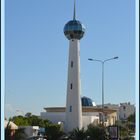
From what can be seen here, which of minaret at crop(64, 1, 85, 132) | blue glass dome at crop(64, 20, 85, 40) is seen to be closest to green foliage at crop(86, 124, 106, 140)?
minaret at crop(64, 1, 85, 132)

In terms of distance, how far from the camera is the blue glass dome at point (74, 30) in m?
50.5

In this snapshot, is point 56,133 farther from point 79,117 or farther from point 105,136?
point 79,117

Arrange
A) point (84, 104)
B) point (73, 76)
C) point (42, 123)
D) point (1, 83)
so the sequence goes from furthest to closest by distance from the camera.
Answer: point (84, 104), point (42, 123), point (73, 76), point (1, 83)

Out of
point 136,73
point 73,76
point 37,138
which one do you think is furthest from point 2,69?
point 73,76

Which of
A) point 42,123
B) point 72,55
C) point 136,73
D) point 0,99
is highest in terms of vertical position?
point 72,55

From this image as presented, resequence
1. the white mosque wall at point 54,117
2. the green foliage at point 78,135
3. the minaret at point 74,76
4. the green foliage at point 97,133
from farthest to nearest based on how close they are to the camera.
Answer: the white mosque wall at point 54,117 → the minaret at point 74,76 → the green foliage at point 78,135 → the green foliage at point 97,133

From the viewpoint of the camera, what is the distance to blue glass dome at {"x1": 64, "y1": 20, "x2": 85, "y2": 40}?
1987 inches

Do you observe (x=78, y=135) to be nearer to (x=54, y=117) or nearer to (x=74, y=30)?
(x=74, y=30)

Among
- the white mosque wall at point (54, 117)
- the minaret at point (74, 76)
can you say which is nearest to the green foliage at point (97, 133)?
the minaret at point (74, 76)

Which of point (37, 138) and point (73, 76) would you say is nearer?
point (37, 138)

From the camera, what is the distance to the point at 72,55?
164ft

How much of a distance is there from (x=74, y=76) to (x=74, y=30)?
559 centimetres

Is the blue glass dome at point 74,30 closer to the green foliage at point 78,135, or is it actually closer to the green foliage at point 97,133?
the green foliage at point 78,135

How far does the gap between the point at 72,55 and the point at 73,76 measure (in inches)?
101
